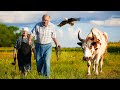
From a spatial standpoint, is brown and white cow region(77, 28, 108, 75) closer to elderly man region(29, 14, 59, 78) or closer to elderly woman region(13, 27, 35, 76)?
elderly man region(29, 14, 59, 78)

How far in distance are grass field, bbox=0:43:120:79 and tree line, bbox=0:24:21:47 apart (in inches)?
4.4

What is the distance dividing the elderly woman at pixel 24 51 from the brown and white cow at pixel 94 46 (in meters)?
1.12

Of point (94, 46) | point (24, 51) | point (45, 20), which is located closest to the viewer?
point (45, 20)

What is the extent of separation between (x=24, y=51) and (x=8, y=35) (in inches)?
21.0

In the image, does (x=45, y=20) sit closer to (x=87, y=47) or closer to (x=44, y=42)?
(x=44, y=42)

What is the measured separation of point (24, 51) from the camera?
46.5 ft

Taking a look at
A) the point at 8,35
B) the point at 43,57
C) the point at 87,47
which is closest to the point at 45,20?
the point at 43,57

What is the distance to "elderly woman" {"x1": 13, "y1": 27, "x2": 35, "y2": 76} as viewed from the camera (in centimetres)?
1409
